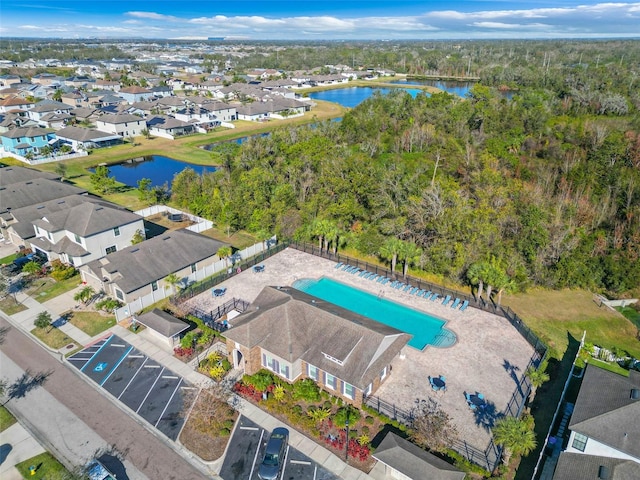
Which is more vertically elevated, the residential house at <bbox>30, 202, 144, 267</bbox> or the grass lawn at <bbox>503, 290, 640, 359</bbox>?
the residential house at <bbox>30, 202, 144, 267</bbox>

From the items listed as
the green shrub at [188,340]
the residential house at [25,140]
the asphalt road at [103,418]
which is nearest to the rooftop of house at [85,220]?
the asphalt road at [103,418]

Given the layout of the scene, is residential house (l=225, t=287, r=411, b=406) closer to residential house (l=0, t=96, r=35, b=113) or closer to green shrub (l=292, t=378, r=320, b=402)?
green shrub (l=292, t=378, r=320, b=402)

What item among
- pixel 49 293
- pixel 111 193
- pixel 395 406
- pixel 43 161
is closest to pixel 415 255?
pixel 395 406

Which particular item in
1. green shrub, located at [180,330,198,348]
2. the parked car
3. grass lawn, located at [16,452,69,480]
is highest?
→ the parked car

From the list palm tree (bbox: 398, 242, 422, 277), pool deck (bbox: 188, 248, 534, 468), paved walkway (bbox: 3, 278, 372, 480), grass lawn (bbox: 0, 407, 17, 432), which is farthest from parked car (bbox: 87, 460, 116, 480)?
palm tree (bbox: 398, 242, 422, 277)

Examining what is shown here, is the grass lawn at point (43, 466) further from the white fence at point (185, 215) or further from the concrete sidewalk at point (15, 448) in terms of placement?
the white fence at point (185, 215)

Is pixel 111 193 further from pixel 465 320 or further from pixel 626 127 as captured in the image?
pixel 626 127

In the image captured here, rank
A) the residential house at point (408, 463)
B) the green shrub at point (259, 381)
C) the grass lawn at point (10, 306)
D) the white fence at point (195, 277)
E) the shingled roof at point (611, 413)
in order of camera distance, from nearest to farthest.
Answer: the shingled roof at point (611, 413)
the residential house at point (408, 463)
the green shrub at point (259, 381)
the white fence at point (195, 277)
the grass lawn at point (10, 306)
